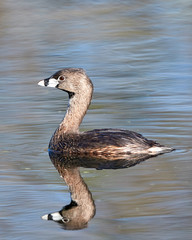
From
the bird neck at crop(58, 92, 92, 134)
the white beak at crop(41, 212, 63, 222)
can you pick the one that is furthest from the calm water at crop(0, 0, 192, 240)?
the bird neck at crop(58, 92, 92, 134)

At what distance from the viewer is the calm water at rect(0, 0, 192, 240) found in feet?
24.3

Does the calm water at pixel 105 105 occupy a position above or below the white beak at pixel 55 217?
below

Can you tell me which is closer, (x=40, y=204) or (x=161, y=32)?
(x=40, y=204)

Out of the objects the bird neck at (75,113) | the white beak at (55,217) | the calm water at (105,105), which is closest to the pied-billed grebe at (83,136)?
the bird neck at (75,113)

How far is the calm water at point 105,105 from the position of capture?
24.3 feet

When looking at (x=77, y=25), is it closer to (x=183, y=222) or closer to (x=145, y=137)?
(x=145, y=137)

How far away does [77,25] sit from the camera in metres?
20.3

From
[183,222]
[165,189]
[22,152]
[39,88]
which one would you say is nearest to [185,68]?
[39,88]

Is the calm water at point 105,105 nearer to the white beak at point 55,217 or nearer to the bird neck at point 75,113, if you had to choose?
the white beak at point 55,217

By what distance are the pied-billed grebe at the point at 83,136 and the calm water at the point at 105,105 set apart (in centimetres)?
26

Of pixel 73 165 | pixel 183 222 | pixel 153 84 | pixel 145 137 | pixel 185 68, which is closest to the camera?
pixel 183 222

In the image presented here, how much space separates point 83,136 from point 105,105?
2219 mm

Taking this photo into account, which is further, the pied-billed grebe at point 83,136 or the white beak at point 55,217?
the pied-billed grebe at point 83,136

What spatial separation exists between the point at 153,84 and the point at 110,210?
668 centimetres
